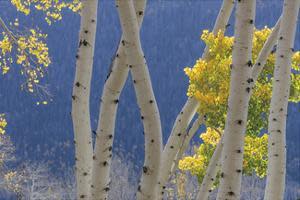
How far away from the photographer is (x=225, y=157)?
502cm

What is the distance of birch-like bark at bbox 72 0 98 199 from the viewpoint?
18.3 ft

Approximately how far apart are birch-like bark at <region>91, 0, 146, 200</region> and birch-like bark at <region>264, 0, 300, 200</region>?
6.13 ft

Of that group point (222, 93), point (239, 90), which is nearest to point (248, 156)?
point (222, 93)

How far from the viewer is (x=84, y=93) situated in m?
5.66

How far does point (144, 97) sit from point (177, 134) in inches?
86.2

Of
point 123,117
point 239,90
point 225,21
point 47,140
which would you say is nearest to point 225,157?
point 239,90

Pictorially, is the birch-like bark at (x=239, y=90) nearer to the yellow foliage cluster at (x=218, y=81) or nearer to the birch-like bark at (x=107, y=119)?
the birch-like bark at (x=107, y=119)

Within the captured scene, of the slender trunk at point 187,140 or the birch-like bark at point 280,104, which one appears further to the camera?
the slender trunk at point 187,140

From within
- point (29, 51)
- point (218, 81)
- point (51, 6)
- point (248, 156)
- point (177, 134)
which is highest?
point (218, 81)

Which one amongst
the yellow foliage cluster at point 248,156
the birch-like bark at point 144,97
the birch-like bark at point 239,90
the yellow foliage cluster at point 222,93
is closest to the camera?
the birch-like bark at point 144,97

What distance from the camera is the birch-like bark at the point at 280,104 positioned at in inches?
253

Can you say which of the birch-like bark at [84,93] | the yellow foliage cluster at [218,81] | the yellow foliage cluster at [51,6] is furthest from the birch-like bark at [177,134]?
the yellow foliage cluster at [51,6]

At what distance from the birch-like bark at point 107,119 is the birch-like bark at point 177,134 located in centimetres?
100

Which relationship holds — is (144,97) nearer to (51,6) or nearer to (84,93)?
(84,93)
